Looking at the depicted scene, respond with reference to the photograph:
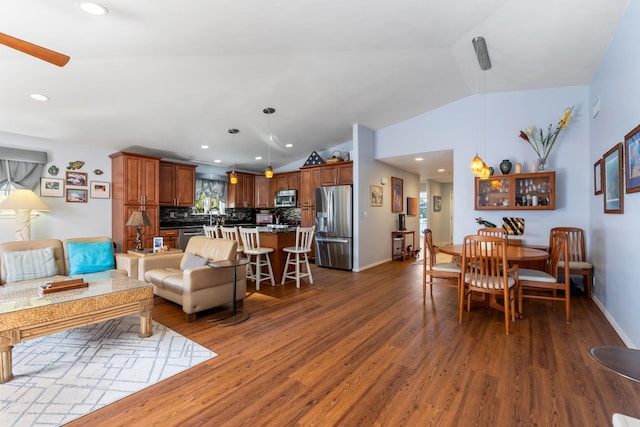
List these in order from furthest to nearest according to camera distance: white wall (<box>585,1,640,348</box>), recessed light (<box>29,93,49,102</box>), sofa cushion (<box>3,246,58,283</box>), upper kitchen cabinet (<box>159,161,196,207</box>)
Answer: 1. upper kitchen cabinet (<box>159,161,196,207</box>)
2. recessed light (<box>29,93,49,102</box>)
3. sofa cushion (<box>3,246,58,283</box>)
4. white wall (<box>585,1,640,348</box>)

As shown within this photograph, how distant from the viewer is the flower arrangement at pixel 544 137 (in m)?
4.24

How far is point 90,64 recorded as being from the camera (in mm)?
3066

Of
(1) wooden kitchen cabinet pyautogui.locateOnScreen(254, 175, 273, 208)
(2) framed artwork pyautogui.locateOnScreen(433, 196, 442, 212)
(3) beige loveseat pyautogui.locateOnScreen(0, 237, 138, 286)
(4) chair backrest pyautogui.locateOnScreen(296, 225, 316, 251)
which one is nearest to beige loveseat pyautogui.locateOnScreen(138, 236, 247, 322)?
(3) beige loveseat pyautogui.locateOnScreen(0, 237, 138, 286)

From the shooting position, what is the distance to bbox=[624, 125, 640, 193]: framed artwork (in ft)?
7.53

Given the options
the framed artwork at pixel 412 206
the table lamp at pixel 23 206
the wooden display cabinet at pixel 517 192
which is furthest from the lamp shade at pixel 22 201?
the framed artwork at pixel 412 206

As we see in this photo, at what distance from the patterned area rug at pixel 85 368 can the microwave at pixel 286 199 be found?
4.92 meters

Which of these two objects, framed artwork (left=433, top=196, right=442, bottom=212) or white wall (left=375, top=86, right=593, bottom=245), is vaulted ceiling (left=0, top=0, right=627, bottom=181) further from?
framed artwork (left=433, top=196, right=442, bottom=212)

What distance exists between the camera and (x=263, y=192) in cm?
813

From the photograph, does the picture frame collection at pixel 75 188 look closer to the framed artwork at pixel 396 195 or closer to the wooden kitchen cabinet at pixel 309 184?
the wooden kitchen cabinet at pixel 309 184

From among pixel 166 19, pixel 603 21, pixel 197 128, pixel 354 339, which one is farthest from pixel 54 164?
pixel 603 21

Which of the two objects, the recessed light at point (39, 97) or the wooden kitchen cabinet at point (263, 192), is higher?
the recessed light at point (39, 97)

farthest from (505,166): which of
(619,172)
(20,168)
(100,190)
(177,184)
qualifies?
(20,168)

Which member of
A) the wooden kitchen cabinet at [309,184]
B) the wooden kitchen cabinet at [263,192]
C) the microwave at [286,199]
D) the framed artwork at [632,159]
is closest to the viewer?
the framed artwork at [632,159]

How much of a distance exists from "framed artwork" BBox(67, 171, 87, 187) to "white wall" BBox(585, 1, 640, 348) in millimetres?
7377
